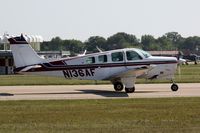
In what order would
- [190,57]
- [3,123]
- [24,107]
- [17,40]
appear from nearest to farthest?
[3,123] < [24,107] < [17,40] < [190,57]

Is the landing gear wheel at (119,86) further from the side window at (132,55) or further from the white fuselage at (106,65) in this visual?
the side window at (132,55)

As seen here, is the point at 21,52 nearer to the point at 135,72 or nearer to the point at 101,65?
the point at 101,65

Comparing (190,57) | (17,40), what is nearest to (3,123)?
→ (17,40)

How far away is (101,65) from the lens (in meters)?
26.7

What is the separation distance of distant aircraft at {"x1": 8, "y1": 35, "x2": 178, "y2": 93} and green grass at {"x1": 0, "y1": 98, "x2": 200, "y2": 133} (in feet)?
17.5

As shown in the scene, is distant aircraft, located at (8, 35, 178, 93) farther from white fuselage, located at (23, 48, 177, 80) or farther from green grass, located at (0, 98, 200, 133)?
green grass, located at (0, 98, 200, 133)

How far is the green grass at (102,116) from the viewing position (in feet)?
44.2

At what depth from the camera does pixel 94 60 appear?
26.7 m

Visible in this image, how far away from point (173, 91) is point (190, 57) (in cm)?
10709

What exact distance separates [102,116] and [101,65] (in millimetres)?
10920

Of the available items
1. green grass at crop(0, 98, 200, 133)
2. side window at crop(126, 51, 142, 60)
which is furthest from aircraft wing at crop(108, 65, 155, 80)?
green grass at crop(0, 98, 200, 133)

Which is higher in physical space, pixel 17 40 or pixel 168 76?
pixel 17 40

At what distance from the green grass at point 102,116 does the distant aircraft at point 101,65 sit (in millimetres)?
5319

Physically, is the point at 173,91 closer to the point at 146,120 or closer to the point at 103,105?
the point at 103,105
